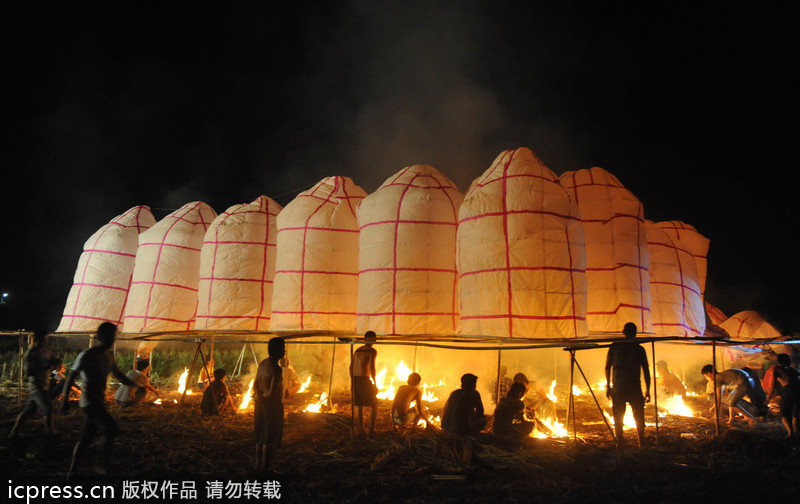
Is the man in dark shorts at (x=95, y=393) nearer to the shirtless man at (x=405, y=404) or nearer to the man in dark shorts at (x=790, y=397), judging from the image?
the shirtless man at (x=405, y=404)

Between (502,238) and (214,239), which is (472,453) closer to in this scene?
(502,238)

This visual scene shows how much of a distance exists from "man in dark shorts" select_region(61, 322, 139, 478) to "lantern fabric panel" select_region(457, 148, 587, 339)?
5691mm

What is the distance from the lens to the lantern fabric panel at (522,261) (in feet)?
29.6

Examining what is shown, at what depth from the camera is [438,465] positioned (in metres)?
6.16

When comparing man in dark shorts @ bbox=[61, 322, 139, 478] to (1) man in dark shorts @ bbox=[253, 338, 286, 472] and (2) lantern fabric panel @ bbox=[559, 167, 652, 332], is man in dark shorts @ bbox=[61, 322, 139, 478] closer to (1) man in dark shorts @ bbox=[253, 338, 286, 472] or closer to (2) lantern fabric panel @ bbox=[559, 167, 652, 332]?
(1) man in dark shorts @ bbox=[253, 338, 286, 472]

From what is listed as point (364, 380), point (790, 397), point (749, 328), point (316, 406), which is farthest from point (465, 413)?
point (749, 328)

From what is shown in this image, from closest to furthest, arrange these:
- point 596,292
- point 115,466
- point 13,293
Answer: point 115,466, point 596,292, point 13,293

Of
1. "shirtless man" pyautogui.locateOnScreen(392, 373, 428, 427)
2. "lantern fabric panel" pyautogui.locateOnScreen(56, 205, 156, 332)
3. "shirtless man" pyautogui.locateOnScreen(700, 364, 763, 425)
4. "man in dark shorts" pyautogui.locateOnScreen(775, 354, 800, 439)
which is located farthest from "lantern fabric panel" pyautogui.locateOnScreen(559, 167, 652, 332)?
"lantern fabric panel" pyautogui.locateOnScreen(56, 205, 156, 332)

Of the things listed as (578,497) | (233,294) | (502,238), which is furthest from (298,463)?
(233,294)

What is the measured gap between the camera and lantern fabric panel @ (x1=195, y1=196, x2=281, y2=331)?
12445 mm

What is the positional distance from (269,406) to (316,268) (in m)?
5.81

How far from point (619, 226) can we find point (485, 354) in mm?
4115


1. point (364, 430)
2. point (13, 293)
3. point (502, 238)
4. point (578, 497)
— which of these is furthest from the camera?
point (13, 293)

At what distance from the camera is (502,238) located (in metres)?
9.20
